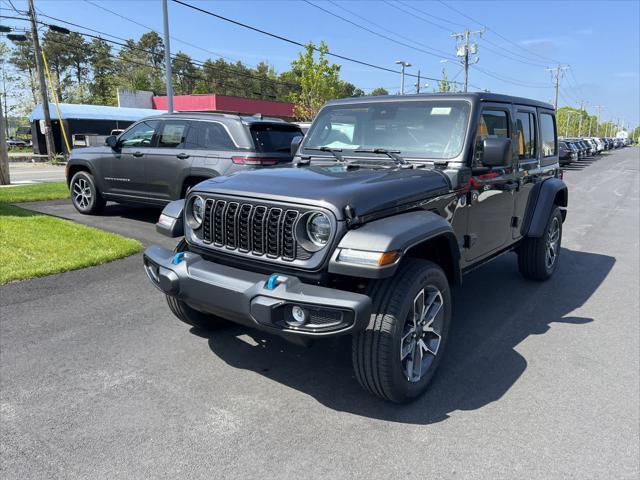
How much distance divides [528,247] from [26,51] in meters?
68.7

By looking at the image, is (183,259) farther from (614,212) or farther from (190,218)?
(614,212)

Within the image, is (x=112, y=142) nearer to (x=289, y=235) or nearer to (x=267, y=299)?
(x=289, y=235)

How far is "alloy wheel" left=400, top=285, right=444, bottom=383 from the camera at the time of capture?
310 centimetres

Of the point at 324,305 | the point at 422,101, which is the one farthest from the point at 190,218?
the point at 422,101

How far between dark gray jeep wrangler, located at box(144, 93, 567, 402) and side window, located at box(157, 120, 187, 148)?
384 cm

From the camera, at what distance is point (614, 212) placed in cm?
1197

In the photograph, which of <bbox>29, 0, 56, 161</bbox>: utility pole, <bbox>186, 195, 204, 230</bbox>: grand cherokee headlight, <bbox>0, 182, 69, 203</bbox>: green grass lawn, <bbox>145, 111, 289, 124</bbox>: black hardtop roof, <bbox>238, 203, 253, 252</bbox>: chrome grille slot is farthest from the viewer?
<bbox>29, 0, 56, 161</bbox>: utility pole

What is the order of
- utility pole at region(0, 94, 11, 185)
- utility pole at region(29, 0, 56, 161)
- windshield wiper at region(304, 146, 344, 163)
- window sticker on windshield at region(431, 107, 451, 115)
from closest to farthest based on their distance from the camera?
window sticker on windshield at region(431, 107, 451, 115) → windshield wiper at region(304, 146, 344, 163) → utility pole at region(0, 94, 11, 185) → utility pole at region(29, 0, 56, 161)

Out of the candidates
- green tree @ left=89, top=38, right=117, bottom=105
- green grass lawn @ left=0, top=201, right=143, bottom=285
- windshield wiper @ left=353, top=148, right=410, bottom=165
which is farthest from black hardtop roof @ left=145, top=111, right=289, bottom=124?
green tree @ left=89, top=38, right=117, bottom=105

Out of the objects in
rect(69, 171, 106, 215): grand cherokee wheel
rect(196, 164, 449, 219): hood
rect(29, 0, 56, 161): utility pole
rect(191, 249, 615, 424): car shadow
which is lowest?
rect(191, 249, 615, 424): car shadow

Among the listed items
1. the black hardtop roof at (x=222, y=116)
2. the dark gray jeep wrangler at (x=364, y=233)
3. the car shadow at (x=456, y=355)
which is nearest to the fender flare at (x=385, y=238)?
the dark gray jeep wrangler at (x=364, y=233)

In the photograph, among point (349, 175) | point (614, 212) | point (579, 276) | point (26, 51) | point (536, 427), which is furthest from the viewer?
point (26, 51)

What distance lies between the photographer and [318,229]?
9.43 feet

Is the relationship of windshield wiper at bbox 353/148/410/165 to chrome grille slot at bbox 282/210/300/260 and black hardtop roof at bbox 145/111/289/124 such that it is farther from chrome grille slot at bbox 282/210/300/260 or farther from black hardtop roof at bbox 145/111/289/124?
black hardtop roof at bbox 145/111/289/124
